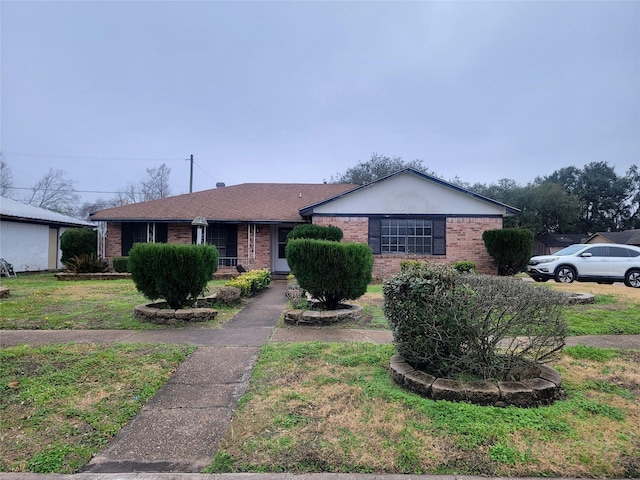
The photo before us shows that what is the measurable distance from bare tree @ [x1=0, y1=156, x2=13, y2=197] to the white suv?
47.5 m

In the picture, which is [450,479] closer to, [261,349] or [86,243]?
[261,349]

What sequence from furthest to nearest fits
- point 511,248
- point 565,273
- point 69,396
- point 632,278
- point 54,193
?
point 54,193 → point 511,248 → point 565,273 → point 632,278 → point 69,396

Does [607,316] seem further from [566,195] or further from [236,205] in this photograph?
[566,195]

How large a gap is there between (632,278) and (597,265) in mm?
1189

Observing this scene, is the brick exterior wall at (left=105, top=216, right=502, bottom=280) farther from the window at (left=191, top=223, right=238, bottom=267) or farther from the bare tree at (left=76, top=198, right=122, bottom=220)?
the bare tree at (left=76, top=198, right=122, bottom=220)

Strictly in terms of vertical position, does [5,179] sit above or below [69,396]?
above

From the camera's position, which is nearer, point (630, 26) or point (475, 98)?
point (630, 26)

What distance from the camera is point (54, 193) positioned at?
41.7 m

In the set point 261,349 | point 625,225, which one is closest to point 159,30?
point 261,349

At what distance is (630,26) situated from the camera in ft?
34.3

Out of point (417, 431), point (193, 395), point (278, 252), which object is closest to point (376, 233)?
point (278, 252)

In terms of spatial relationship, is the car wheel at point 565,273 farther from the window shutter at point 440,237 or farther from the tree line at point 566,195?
the tree line at point 566,195

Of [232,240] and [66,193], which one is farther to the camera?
[66,193]

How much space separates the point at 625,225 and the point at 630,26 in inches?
1646
